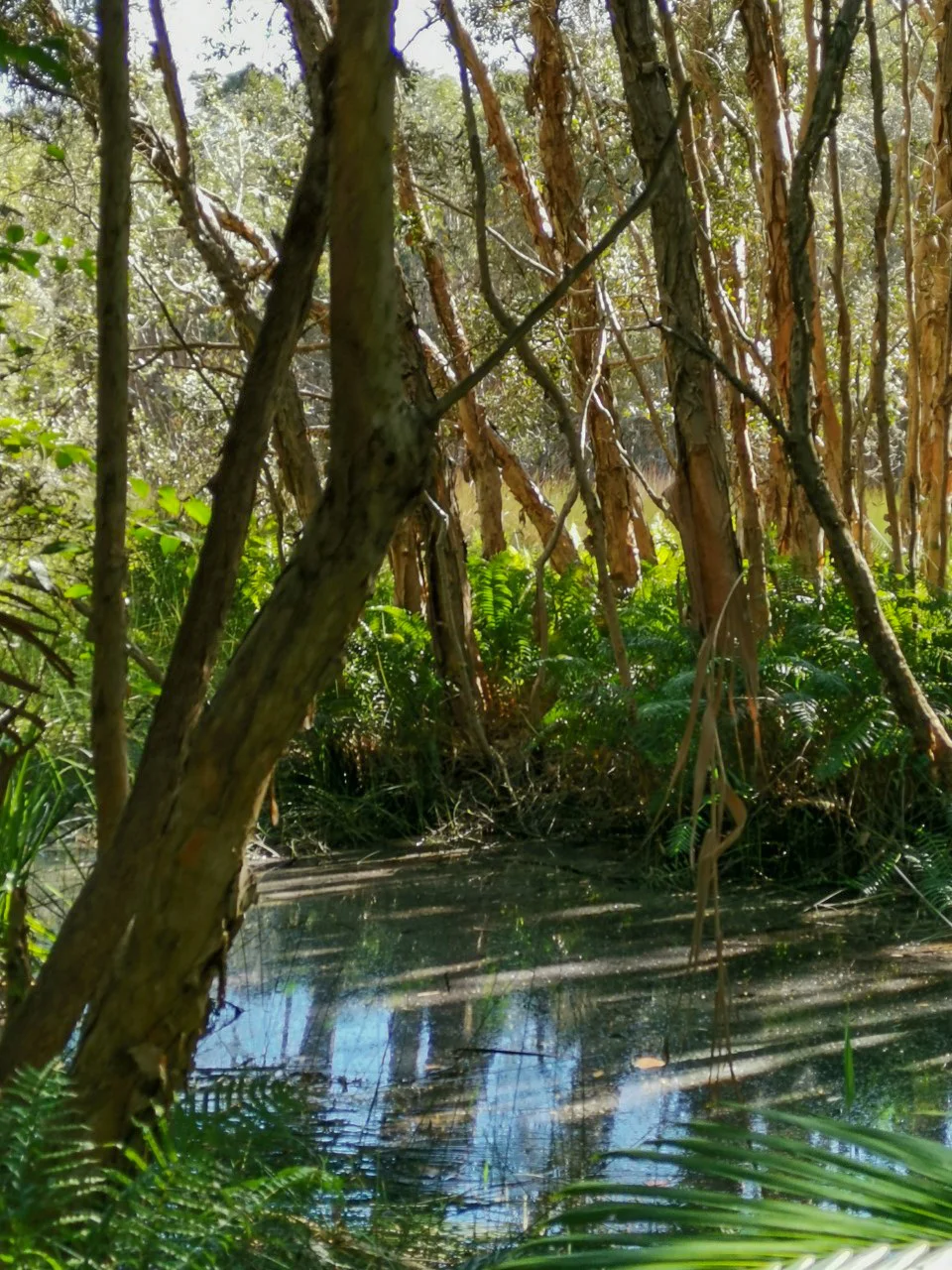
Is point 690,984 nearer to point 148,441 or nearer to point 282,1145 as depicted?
point 282,1145

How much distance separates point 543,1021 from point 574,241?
5922 millimetres

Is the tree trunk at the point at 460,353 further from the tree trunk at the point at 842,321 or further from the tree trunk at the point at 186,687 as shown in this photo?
the tree trunk at the point at 186,687

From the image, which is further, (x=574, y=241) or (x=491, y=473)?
(x=491, y=473)

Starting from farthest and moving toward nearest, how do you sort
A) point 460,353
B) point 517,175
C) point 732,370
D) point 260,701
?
point 517,175
point 460,353
point 732,370
point 260,701

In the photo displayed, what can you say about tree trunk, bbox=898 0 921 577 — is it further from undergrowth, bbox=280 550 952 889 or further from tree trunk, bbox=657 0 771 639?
tree trunk, bbox=657 0 771 639

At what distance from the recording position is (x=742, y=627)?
2260 mm

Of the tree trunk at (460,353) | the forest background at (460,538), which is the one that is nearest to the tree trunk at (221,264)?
the forest background at (460,538)

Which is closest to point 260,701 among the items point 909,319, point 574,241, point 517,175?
point 909,319

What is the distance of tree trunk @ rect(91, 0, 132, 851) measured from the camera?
226 centimetres

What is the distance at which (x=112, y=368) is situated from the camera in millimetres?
2301

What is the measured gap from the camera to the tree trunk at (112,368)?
226 centimetres

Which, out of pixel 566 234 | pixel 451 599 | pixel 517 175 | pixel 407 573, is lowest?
pixel 451 599

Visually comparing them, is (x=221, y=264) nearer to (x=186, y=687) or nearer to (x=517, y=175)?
(x=186, y=687)

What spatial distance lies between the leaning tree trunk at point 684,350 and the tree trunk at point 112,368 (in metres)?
1.40
